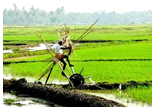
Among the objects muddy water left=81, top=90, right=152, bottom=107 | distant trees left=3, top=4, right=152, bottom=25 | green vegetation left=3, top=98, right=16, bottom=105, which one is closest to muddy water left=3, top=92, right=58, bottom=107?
green vegetation left=3, top=98, right=16, bottom=105

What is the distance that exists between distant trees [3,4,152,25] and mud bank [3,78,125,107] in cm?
8240

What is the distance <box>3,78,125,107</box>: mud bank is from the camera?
6980mm

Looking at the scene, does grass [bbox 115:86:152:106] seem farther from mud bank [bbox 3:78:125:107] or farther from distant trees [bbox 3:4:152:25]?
distant trees [bbox 3:4:152:25]

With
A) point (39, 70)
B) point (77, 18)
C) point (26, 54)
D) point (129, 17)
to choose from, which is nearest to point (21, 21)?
point (77, 18)

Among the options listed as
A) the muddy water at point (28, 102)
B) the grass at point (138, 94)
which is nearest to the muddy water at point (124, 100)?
the grass at point (138, 94)

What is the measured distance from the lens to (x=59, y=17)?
10769cm

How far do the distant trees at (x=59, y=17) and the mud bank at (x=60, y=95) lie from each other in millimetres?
82404

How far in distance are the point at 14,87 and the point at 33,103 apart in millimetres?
1954

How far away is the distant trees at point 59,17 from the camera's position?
104 metres

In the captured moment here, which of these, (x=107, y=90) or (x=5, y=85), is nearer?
(x=107, y=90)

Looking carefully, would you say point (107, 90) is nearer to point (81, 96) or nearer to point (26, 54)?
point (81, 96)

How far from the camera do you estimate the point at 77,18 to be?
12369 centimetres

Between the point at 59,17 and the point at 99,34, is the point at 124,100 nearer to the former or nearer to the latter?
the point at 99,34

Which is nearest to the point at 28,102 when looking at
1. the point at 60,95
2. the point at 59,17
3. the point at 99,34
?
the point at 60,95
